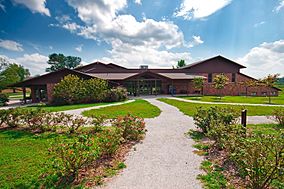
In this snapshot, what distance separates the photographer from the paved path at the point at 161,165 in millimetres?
3611

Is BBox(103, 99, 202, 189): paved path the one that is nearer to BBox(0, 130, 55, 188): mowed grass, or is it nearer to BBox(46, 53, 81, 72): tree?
BBox(0, 130, 55, 188): mowed grass

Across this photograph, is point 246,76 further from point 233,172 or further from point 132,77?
point 233,172

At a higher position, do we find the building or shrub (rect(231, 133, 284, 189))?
the building

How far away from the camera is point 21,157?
4980 millimetres

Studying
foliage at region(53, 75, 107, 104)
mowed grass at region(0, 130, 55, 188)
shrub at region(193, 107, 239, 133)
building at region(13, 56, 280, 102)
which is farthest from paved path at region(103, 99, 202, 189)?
building at region(13, 56, 280, 102)

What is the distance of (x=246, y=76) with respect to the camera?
102 feet

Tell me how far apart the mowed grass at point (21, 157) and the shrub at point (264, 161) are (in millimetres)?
4671

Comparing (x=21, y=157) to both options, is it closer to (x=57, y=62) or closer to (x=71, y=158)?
(x=71, y=158)

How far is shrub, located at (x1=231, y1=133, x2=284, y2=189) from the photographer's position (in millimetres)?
3012

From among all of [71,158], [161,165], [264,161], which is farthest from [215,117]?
[71,158]

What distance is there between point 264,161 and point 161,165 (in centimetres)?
235

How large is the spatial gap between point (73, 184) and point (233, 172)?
3.81 metres

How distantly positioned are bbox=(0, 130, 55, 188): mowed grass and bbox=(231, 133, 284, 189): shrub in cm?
467

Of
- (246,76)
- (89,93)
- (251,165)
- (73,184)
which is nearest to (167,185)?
(251,165)
